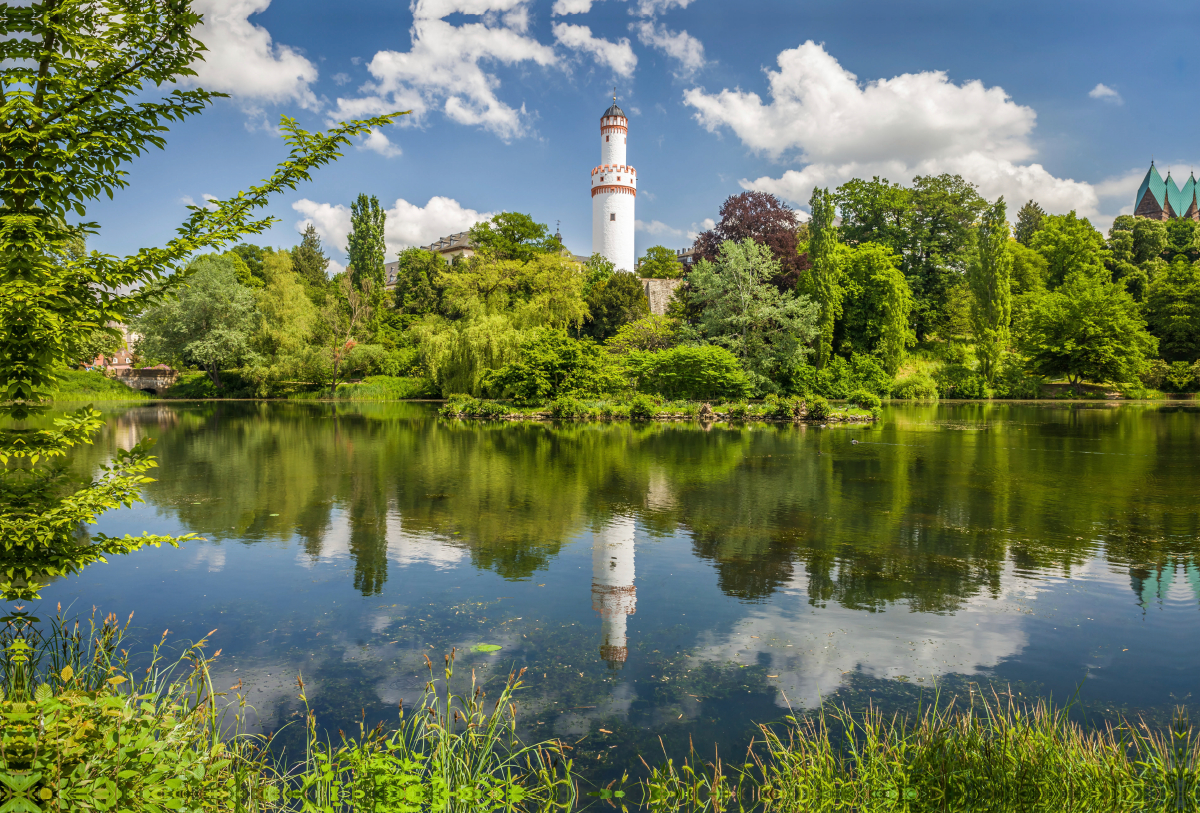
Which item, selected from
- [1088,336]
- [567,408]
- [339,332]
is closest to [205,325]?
[339,332]

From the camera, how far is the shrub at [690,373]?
28.7m

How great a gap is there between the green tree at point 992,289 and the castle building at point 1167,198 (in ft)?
166

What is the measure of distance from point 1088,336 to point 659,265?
3115 cm

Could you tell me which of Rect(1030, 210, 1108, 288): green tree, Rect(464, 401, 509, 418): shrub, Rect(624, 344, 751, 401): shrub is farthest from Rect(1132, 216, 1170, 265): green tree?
Rect(464, 401, 509, 418): shrub

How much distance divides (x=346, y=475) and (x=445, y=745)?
11.4 m

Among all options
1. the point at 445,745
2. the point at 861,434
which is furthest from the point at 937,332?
the point at 445,745

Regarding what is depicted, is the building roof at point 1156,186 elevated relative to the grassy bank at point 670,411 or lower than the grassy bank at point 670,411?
elevated

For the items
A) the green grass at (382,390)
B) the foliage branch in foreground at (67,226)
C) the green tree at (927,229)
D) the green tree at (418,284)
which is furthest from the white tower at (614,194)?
the foliage branch in foreground at (67,226)

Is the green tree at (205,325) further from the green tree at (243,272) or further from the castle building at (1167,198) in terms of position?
the castle building at (1167,198)

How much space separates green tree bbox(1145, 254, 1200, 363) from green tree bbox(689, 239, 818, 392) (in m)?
27.3

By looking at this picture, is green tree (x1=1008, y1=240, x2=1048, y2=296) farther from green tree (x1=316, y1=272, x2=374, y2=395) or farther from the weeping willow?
green tree (x1=316, y1=272, x2=374, y2=395)

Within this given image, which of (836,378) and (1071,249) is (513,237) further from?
(1071,249)

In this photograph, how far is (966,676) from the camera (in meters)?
4.65

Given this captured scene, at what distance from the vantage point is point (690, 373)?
29.4m
